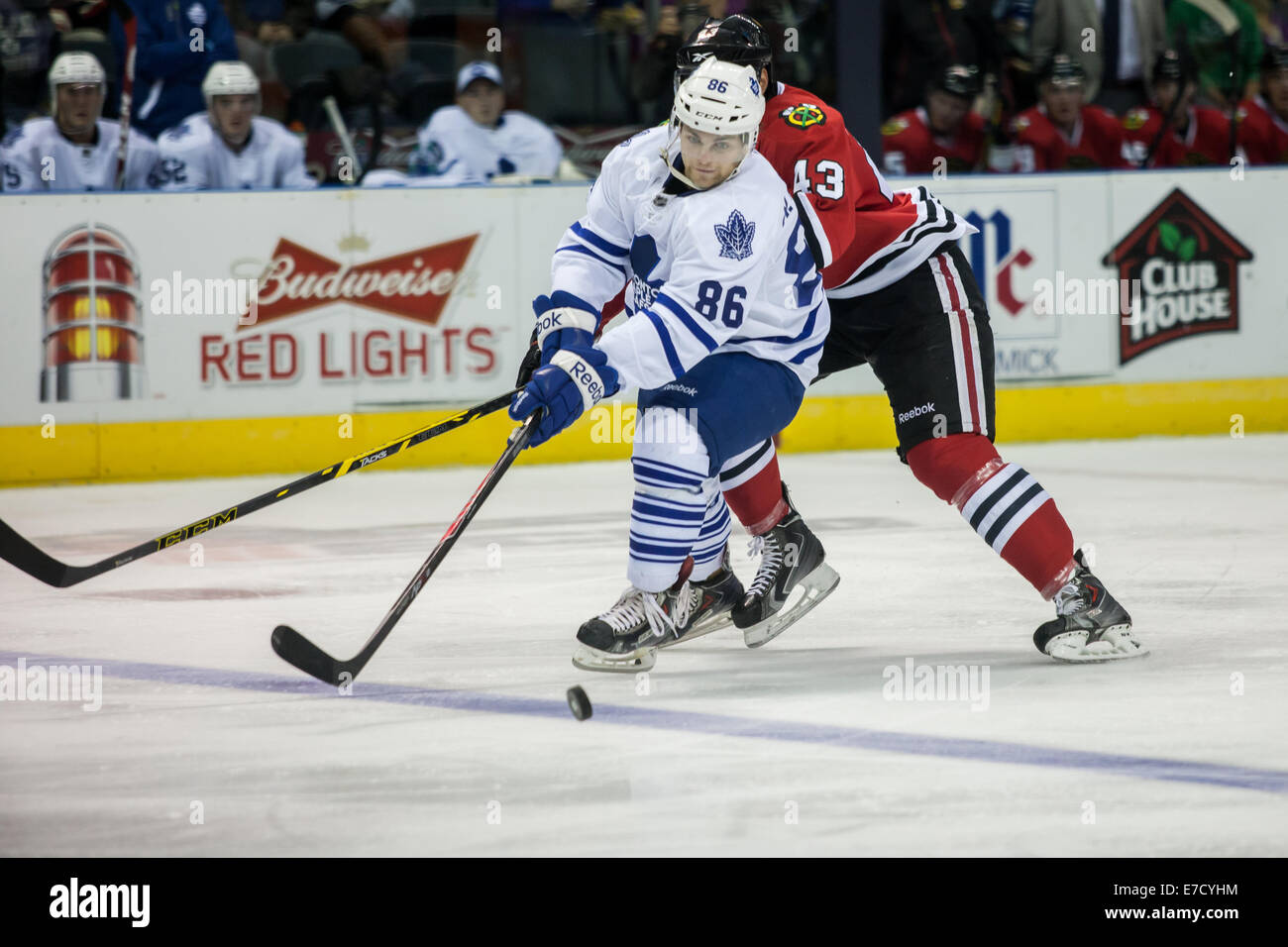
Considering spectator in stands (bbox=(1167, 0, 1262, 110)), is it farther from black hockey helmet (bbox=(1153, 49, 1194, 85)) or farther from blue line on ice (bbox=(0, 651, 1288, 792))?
blue line on ice (bbox=(0, 651, 1288, 792))

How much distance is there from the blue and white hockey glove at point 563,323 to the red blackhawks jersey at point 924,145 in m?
4.25

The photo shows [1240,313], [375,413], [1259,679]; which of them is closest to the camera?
[1259,679]

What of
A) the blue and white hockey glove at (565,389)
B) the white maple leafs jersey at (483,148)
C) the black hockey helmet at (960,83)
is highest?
the black hockey helmet at (960,83)

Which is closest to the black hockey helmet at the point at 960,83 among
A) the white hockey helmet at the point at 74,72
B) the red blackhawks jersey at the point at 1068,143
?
the red blackhawks jersey at the point at 1068,143

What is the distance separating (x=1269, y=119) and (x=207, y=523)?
20.0 feet

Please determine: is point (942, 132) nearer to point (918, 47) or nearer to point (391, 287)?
point (918, 47)

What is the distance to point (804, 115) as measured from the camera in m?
3.54

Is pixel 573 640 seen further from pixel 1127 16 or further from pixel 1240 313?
pixel 1127 16

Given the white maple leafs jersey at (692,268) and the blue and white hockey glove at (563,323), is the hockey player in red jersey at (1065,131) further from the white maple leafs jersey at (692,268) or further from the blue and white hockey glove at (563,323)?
the blue and white hockey glove at (563,323)

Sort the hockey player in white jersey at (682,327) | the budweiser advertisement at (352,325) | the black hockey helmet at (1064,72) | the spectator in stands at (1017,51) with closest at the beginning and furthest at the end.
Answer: the hockey player in white jersey at (682,327)
the budweiser advertisement at (352,325)
the black hockey helmet at (1064,72)
the spectator in stands at (1017,51)

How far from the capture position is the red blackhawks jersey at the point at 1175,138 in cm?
817
